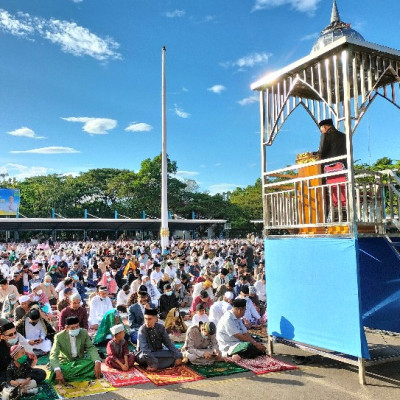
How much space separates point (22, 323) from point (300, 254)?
494 cm

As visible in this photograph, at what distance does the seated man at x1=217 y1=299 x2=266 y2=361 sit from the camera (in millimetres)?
7105

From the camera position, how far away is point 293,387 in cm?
575

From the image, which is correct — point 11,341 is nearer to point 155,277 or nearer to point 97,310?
point 97,310

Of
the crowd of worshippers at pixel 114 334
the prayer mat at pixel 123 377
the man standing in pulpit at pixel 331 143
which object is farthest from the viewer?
the man standing in pulpit at pixel 331 143

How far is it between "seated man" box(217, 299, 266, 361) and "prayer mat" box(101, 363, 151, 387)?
157 cm

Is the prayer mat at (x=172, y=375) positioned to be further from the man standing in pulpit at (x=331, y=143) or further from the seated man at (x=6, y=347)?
the man standing in pulpit at (x=331, y=143)

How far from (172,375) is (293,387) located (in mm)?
1805

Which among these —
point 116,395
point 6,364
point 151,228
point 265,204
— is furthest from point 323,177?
Result: point 151,228

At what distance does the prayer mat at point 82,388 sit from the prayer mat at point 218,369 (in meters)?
1.42

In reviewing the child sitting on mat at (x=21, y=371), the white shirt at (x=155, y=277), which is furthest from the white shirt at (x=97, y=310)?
the white shirt at (x=155, y=277)

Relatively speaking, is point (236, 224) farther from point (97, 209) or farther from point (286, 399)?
point (286, 399)

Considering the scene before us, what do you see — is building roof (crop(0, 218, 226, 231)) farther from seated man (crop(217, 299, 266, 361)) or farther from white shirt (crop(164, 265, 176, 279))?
seated man (crop(217, 299, 266, 361))

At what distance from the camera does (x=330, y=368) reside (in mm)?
6562

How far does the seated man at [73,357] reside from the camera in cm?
611
